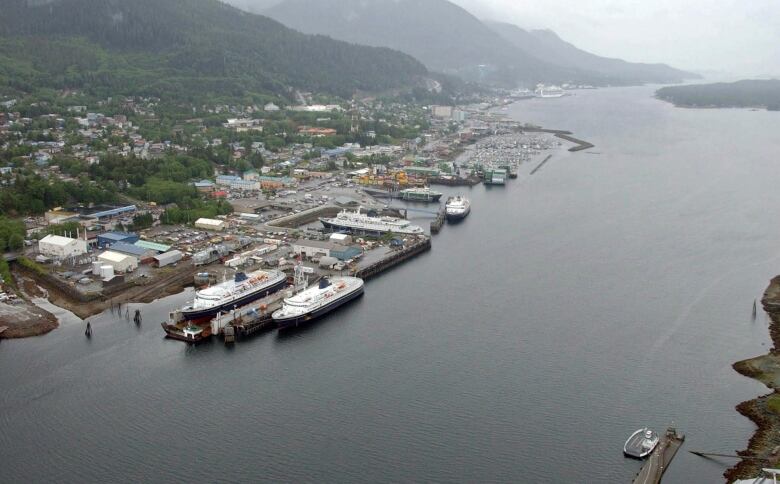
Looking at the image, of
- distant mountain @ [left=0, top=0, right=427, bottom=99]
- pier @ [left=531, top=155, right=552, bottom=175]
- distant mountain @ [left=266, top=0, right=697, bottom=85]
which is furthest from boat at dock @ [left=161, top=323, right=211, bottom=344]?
distant mountain @ [left=266, top=0, right=697, bottom=85]

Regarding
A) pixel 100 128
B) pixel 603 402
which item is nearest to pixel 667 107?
pixel 100 128

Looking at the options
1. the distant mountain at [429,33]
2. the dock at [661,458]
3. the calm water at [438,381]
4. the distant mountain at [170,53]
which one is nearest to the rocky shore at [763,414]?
the calm water at [438,381]

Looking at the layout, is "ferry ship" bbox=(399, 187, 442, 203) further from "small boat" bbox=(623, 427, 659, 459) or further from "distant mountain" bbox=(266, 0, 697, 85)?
"distant mountain" bbox=(266, 0, 697, 85)

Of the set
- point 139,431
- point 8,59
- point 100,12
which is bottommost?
point 139,431

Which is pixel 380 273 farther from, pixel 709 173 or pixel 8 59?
pixel 8 59

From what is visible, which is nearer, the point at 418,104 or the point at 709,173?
the point at 709,173

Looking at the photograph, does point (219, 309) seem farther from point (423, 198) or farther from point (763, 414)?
point (423, 198)

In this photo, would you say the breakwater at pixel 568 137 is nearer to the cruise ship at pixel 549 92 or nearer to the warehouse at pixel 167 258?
the warehouse at pixel 167 258
